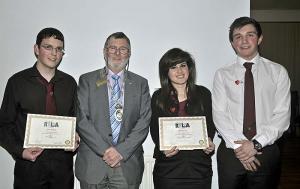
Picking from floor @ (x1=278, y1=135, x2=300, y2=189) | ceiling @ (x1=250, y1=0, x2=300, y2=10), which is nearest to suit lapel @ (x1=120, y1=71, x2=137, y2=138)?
floor @ (x1=278, y1=135, x2=300, y2=189)

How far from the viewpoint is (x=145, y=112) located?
256cm

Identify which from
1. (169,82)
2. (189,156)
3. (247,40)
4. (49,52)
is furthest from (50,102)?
(247,40)

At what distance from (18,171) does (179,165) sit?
132 cm

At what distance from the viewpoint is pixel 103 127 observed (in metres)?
2.48

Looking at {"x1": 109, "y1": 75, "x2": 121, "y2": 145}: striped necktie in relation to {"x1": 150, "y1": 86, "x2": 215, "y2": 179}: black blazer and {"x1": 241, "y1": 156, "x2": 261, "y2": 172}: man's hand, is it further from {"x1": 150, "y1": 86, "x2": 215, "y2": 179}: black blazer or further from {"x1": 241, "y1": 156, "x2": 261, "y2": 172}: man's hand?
{"x1": 241, "y1": 156, "x2": 261, "y2": 172}: man's hand

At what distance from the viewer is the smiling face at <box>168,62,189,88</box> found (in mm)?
2557

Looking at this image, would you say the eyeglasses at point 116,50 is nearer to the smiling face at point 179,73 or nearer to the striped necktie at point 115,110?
the striped necktie at point 115,110

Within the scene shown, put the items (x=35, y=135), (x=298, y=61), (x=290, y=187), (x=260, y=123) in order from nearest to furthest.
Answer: (x=35, y=135) → (x=260, y=123) → (x=290, y=187) → (x=298, y=61)

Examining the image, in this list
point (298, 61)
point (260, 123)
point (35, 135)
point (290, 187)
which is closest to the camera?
point (35, 135)

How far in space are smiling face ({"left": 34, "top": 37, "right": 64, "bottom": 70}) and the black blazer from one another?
2.98ft

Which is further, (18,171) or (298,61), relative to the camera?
(298,61)

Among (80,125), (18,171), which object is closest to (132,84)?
(80,125)

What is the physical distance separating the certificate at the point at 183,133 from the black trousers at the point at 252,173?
0.27m

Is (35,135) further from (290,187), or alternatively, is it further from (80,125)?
(290,187)
